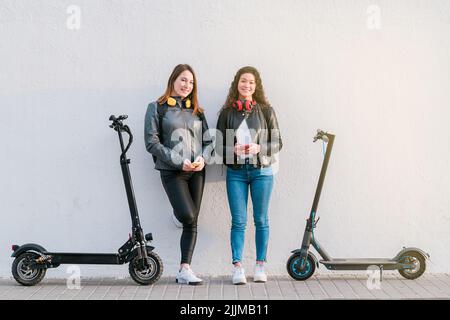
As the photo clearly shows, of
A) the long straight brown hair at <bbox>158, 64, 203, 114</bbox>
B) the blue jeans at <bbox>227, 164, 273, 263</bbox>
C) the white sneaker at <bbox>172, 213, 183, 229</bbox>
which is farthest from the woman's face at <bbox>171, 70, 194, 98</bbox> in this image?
the white sneaker at <bbox>172, 213, 183, 229</bbox>

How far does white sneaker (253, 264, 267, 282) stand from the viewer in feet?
20.5

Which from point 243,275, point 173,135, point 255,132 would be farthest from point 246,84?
point 243,275

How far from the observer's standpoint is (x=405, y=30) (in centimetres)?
653

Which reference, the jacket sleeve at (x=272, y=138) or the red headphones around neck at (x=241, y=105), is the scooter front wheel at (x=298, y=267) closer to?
the jacket sleeve at (x=272, y=138)

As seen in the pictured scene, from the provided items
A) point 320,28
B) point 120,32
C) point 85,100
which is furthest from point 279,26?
point 85,100

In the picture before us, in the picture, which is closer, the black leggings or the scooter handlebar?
the black leggings

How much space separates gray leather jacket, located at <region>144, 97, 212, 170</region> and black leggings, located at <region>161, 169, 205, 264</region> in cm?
10

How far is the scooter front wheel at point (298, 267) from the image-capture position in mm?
6250

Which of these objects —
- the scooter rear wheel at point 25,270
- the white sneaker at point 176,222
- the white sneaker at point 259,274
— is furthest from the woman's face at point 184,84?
the scooter rear wheel at point 25,270

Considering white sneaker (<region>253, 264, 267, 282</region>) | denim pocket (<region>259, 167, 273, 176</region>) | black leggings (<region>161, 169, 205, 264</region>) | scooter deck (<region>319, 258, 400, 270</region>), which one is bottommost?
white sneaker (<region>253, 264, 267, 282</region>)

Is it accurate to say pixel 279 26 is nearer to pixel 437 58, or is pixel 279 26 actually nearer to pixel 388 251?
pixel 437 58

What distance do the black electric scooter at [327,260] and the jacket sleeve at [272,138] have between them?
31cm

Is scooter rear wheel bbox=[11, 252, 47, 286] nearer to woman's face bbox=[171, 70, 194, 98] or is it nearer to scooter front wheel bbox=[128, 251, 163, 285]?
scooter front wheel bbox=[128, 251, 163, 285]

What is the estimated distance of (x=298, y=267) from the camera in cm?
625
